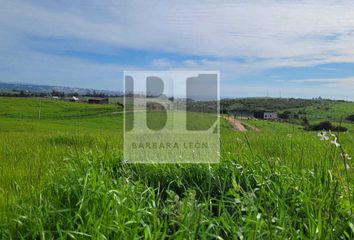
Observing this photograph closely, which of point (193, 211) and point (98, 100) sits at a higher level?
point (98, 100)

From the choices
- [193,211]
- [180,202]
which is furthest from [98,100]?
[193,211]

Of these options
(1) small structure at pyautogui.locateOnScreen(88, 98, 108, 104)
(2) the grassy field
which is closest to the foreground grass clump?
(2) the grassy field

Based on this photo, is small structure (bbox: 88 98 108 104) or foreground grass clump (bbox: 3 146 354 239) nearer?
foreground grass clump (bbox: 3 146 354 239)

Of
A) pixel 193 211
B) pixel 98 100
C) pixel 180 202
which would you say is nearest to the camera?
pixel 193 211

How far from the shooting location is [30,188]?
4.01 meters

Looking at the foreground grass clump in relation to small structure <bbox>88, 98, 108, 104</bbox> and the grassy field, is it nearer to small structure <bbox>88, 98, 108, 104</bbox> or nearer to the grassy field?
the grassy field

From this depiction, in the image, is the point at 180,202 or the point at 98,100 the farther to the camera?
the point at 98,100

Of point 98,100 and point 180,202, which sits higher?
point 98,100

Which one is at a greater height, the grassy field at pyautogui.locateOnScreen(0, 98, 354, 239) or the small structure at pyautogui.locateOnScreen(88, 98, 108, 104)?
the small structure at pyautogui.locateOnScreen(88, 98, 108, 104)

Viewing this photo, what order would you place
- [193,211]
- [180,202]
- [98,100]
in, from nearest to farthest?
[193,211], [180,202], [98,100]

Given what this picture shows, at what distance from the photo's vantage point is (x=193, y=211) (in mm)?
2752

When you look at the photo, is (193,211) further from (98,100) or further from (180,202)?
(98,100)

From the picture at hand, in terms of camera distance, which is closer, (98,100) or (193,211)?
(193,211)

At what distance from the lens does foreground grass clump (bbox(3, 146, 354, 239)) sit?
2520 millimetres
